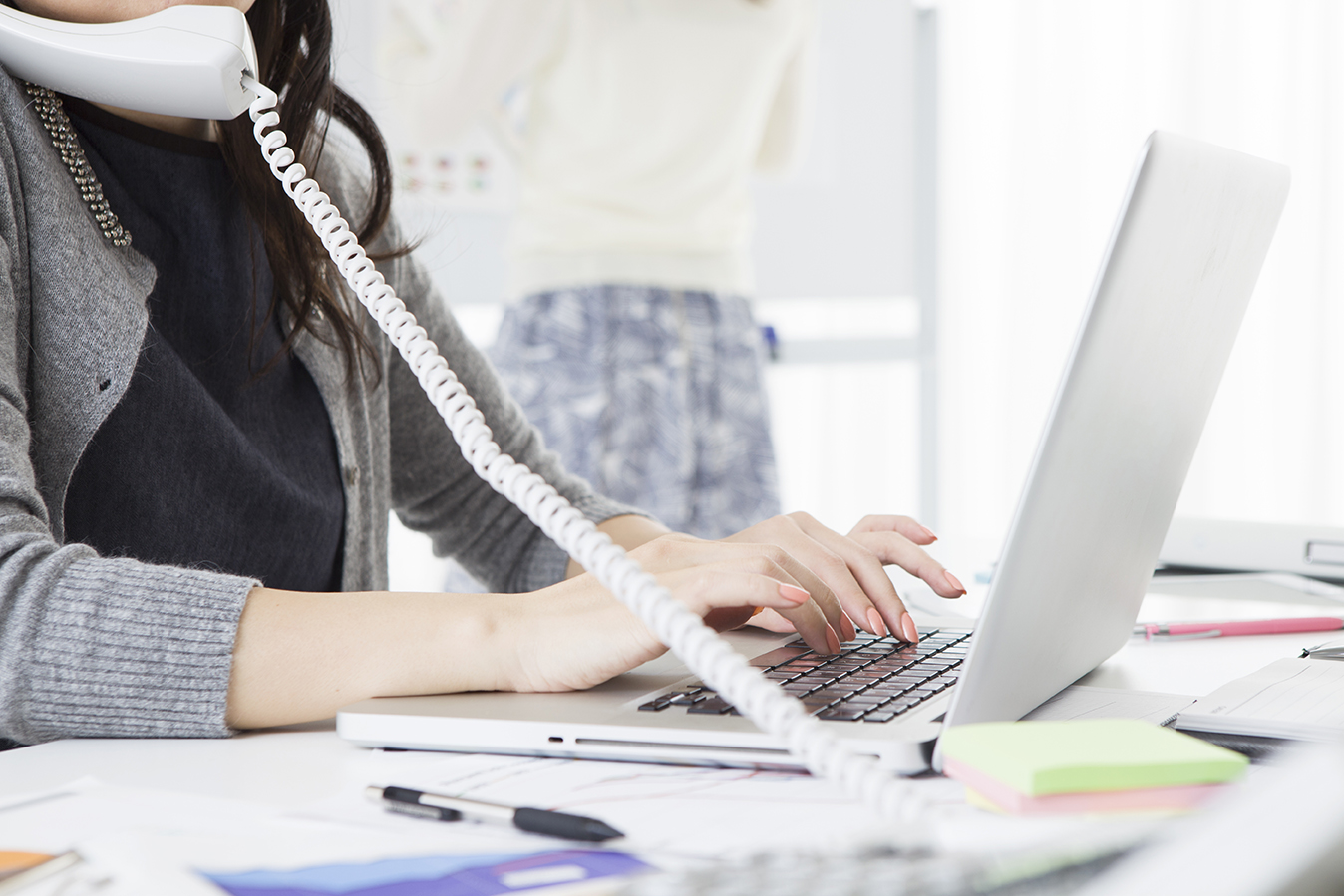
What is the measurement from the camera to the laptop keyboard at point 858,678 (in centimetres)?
57

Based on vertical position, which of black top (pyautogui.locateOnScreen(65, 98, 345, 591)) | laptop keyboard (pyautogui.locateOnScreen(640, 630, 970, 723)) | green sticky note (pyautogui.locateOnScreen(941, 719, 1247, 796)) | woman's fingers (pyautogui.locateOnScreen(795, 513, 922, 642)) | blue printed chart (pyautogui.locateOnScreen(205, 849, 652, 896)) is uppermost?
black top (pyautogui.locateOnScreen(65, 98, 345, 591))

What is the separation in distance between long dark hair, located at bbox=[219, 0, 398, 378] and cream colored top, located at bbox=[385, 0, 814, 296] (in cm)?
107

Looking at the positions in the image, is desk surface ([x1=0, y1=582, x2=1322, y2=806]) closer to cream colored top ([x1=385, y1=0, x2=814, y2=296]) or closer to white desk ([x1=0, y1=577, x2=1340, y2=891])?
white desk ([x1=0, y1=577, x2=1340, y2=891])

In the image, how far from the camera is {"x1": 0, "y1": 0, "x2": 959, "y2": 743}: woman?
23.8 inches

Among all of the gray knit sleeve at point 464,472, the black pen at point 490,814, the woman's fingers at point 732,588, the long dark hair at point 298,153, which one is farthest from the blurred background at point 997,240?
the black pen at point 490,814

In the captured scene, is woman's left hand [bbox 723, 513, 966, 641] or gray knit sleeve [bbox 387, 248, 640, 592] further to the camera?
gray knit sleeve [bbox 387, 248, 640, 592]

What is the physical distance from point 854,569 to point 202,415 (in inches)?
18.6

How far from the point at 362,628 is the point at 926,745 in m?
0.29

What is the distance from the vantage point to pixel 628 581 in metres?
0.54

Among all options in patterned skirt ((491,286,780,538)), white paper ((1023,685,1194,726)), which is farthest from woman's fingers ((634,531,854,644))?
patterned skirt ((491,286,780,538))

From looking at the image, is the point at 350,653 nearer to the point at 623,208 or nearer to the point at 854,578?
the point at 854,578

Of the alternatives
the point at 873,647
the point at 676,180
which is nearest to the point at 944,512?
the point at 676,180

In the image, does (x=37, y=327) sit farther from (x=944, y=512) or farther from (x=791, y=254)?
(x=944, y=512)

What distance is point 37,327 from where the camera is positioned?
0.78 meters
